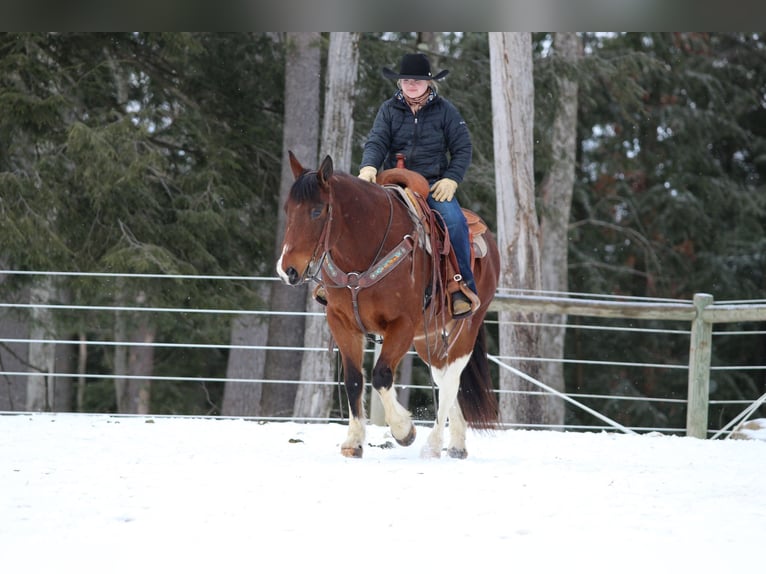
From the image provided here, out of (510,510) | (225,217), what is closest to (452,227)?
(510,510)

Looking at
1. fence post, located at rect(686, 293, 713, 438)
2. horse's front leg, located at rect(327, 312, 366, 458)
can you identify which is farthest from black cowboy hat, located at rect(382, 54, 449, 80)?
fence post, located at rect(686, 293, 713, 438)

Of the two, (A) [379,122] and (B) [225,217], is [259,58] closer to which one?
(B) [225,217]

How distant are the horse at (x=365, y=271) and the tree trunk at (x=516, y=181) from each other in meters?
4.34

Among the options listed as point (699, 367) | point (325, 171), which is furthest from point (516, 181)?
point (325, 171)

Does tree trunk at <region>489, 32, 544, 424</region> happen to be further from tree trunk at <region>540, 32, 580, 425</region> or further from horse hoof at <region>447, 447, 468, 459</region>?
tree trunk at <region>540, 32, 580, 425</region>

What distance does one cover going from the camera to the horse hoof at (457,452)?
6.24 m

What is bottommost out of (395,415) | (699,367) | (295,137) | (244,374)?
(244,374)

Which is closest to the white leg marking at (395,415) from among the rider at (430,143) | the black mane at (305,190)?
the rider at (430,143)

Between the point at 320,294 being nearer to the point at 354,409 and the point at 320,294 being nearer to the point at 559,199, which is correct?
the point at 354,409

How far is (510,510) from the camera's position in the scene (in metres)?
4.19

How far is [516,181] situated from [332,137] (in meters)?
2.86

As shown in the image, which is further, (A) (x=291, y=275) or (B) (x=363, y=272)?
(B) (x=363, y=272)

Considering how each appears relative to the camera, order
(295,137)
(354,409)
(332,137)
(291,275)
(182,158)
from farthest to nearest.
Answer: (182,158), (295,137), (332,137), (354,409), (291,275)

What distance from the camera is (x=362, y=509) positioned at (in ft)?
13.6
